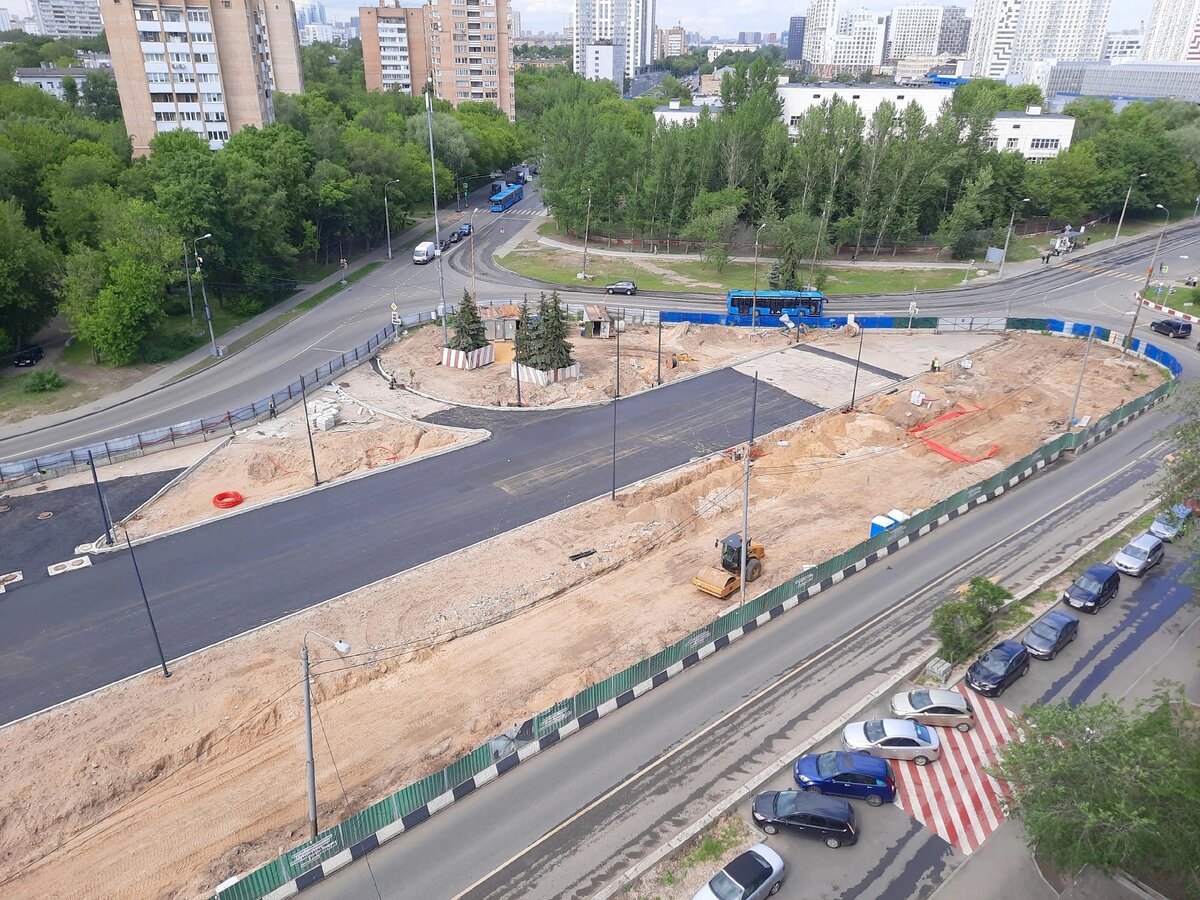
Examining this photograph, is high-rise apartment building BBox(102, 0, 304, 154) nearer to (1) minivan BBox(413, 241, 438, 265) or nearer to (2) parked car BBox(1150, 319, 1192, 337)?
(1) minivan BBox(413, 241, 438, 265)

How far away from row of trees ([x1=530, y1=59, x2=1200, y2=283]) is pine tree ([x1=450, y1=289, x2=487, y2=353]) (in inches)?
1319

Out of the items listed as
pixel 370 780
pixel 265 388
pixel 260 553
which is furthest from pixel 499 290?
pixel 370 780

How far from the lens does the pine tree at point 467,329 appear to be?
51250 millimetres

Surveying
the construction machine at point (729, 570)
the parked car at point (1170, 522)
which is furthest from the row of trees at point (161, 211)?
the parked car at point (1170, 522)

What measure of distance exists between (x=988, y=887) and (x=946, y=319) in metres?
50.3

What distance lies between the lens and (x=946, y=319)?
60.5m

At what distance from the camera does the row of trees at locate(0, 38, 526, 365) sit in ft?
168

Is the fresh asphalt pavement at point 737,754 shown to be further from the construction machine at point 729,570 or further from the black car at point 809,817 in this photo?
the construction machine at point 729,570

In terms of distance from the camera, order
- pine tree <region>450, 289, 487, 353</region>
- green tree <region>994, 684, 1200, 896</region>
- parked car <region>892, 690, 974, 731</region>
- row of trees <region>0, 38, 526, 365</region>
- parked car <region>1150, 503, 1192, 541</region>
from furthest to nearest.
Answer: pine tree <region>450, 289, 487, 353</region>
row of trees <region>0, 38, 526, 365</region>
parked car <region>1150, 503, 1192, 541</region>
parked car <region>892, 690, 974, 731</region>
green tree <region>994, 684, 1200, 896</region>

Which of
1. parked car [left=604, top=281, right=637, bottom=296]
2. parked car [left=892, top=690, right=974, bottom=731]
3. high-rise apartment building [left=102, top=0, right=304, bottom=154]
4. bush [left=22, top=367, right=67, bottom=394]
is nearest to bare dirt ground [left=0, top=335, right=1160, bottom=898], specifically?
parked car [left=892, top=690, right=974, bottom=731]

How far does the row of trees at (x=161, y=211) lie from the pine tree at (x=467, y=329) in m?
20.4

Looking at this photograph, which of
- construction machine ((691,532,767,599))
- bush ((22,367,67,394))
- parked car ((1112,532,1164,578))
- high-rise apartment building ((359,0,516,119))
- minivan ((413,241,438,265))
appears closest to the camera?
construction machine ((691,532,767,599))

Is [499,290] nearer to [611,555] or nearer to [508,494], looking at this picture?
[508,494]

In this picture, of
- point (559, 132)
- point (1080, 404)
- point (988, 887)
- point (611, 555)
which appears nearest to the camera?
point (988, 887)
